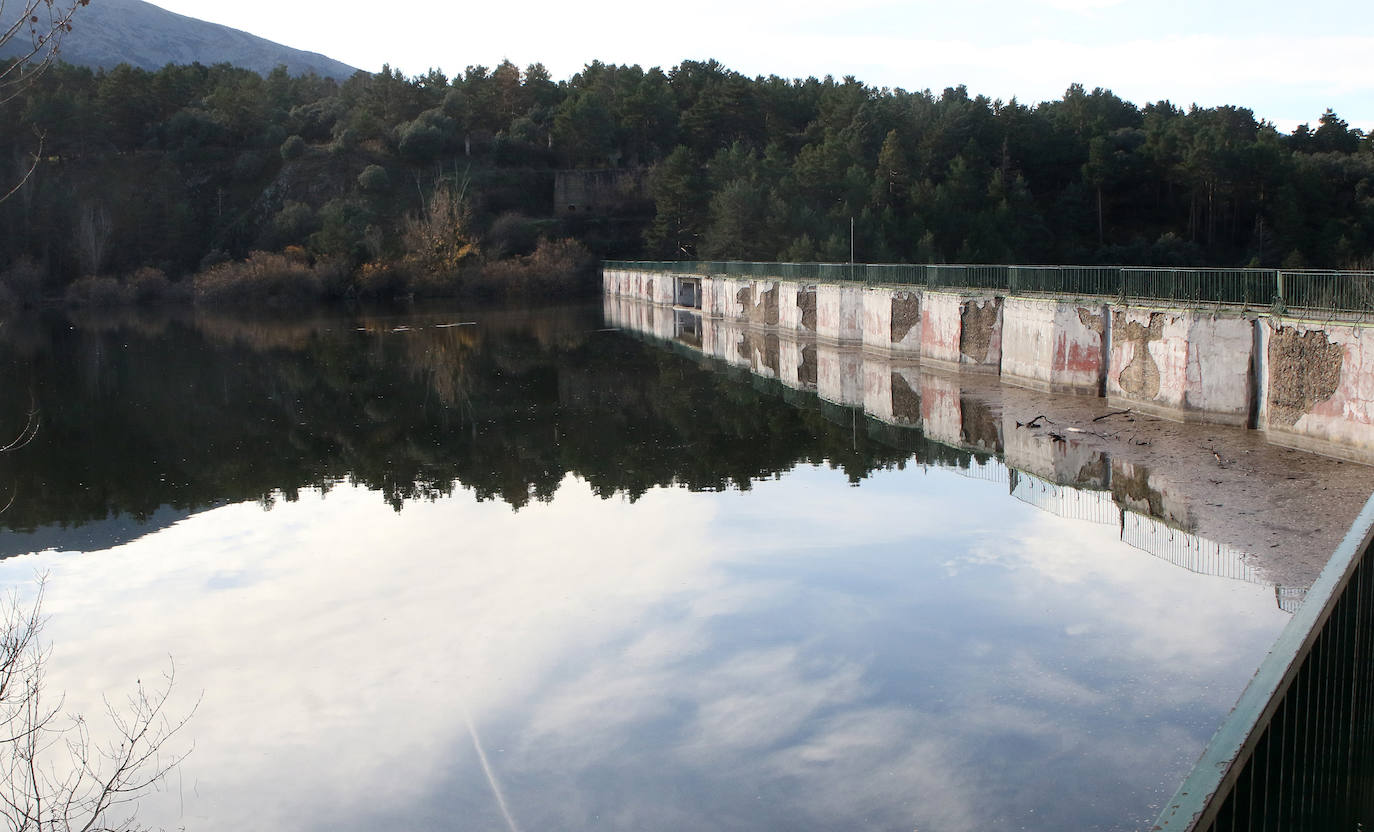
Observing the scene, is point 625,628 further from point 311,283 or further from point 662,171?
point 662,171

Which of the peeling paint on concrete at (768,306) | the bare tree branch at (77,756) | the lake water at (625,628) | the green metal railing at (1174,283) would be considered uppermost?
the green metal railing at (1174,283)

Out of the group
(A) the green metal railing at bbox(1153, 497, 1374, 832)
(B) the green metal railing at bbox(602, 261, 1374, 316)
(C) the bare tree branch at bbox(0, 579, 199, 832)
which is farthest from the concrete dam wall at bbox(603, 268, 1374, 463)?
(C) the bare tree branch at bbox(0, 579, 199, 832)

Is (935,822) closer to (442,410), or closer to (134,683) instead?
(134,683)

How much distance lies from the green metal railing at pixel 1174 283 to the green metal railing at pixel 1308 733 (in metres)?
12.8

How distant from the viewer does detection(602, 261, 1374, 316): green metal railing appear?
18.0 m

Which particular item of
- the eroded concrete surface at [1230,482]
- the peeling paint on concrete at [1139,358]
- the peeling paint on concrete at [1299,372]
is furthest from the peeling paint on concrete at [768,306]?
the peeling paint on concrete at [1299,372]

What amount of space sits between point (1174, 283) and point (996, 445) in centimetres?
501

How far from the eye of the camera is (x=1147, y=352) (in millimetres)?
21188

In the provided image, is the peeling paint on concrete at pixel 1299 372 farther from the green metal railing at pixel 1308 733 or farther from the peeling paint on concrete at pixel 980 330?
the green metal railing at pixel 1308 733

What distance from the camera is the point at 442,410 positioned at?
87.1ft

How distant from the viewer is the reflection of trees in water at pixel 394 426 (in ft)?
62.1

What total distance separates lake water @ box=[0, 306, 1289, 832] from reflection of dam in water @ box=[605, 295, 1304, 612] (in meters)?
0.25

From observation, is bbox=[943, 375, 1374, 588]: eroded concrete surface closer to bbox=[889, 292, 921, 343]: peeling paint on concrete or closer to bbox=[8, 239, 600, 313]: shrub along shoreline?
bbox=[889, 292, 921, 343]: peeling paint on concrete

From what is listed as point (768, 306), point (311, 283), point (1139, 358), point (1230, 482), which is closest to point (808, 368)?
point (1139, 358)
